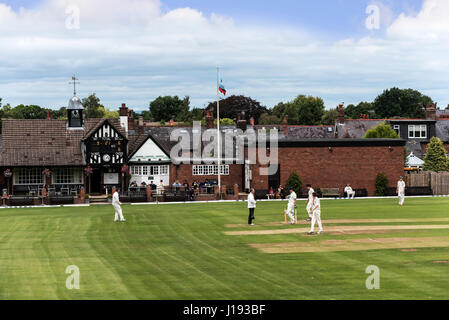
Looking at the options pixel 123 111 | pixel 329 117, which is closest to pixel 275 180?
pixel 123 111

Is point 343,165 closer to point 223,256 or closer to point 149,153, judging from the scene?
point 149,153

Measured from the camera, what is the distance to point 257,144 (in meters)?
51.8

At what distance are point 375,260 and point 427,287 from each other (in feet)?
13.4

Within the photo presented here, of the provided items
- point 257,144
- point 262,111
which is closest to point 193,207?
point 257,144

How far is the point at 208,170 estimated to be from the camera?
56844 millimetres

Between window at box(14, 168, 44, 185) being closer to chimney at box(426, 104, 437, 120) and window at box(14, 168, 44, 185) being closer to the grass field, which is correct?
the grass field

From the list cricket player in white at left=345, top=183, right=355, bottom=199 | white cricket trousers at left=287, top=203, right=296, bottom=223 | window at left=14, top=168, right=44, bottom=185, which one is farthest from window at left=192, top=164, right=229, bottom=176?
white cricket trousers at left=287, top=203, right=296, bottom=223

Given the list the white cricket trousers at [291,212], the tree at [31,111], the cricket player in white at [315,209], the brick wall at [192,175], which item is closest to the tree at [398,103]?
the tree at [31,111]

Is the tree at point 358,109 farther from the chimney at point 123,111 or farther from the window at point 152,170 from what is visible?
the window at point 152,170

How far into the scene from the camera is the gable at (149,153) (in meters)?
56.7

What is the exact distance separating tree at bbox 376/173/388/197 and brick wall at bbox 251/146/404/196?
594 mm

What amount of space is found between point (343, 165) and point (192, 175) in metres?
12.3

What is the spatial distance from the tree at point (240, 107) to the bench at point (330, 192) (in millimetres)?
60126
